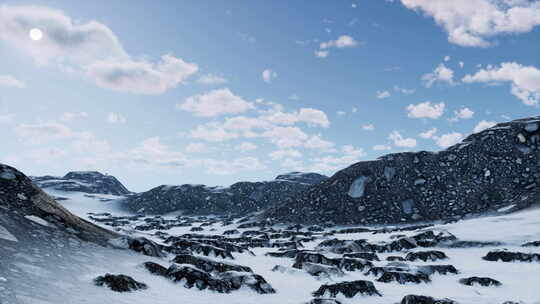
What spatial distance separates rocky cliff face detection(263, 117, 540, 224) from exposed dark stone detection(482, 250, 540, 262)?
1196 inches

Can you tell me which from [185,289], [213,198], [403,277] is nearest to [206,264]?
[185,289]

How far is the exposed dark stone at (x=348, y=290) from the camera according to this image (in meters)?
13.9

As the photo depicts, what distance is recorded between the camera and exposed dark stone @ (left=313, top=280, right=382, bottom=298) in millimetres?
13859

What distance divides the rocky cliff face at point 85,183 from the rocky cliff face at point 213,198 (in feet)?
101

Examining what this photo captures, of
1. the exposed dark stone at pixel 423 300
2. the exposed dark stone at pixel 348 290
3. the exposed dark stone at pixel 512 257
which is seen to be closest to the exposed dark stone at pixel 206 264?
the exposed dark stone at pixel 348 290

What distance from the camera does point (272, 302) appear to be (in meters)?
12.6

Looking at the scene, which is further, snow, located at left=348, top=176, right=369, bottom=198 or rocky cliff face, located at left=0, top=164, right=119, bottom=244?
snow, located at left=348, top=176, right=369, bottom=198

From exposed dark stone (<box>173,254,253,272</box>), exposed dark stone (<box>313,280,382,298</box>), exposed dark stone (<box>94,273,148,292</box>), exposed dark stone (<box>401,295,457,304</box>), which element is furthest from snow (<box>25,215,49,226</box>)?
exposed dark stone (<box>401,295,457,304</box>)

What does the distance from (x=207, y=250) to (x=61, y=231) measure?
852 centimetres

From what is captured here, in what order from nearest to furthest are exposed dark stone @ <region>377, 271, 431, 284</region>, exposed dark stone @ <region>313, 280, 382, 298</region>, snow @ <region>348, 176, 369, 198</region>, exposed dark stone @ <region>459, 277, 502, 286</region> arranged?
1. exposed dark stone @ <region>313, 280, 382, 298</region>
2. exposed dark stone @ <region>459, 277, 502, 286</region>
3. exposed dark stone @ <region>377, 271, 431, 284</region>
4. snow @ <region>348, 176, 369, 198</region>

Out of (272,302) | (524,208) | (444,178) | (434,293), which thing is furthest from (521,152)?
(272,302)

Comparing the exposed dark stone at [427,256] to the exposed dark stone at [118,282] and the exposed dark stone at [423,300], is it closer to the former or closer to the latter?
the exposed dark stone at [423,300]

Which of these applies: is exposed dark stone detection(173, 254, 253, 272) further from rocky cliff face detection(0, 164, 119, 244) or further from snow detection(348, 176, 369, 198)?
snow detection(348, 176, 369, 198)

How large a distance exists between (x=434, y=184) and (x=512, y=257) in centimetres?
3923
